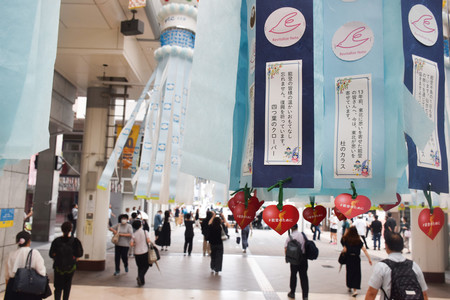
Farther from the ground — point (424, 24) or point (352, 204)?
point (424, 24)

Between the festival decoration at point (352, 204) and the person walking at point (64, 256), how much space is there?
499 centimetres

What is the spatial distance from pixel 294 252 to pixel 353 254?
4.84 ft

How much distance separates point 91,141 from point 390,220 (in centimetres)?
1010

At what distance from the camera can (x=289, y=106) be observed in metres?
1.79

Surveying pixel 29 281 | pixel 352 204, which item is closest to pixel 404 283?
pixel 352 204

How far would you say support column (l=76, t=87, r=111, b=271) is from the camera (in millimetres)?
9820

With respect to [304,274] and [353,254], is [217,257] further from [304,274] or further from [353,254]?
[353,254]

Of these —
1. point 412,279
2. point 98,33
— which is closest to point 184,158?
point 412,279

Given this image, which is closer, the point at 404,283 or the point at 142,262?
the point at 404,283

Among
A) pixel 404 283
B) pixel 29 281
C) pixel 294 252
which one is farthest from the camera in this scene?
pixel 294 252

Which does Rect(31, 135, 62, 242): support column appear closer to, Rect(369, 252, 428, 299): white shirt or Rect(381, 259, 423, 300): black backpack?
Rect(369, 252, 428, 299): white shirt

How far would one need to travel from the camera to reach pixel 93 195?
9891 mm

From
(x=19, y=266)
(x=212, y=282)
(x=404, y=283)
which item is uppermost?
(x=404, y=283)

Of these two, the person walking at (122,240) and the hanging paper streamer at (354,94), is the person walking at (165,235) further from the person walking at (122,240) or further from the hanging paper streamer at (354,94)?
the hanging paper streamer at (354,94)
